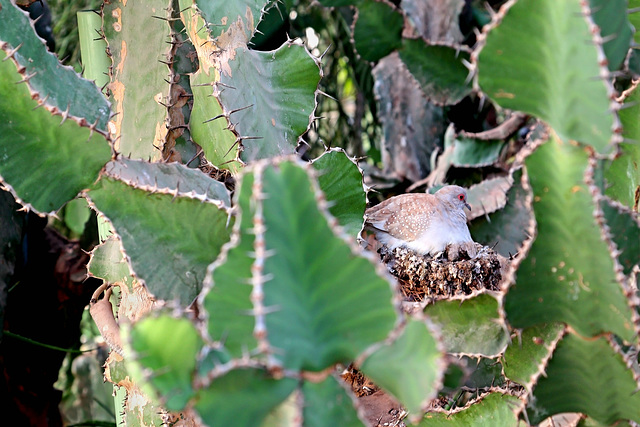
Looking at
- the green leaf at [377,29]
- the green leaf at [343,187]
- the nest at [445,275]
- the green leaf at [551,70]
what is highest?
the green leaf at [551,70]

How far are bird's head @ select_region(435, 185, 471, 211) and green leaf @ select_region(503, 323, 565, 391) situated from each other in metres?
1.01

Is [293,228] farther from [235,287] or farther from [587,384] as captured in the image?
[587,384]

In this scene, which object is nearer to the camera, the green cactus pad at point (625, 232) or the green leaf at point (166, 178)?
the green cactus pad at point (625, 232)

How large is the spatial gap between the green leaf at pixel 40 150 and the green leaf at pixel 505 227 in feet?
4.75

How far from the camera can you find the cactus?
690mm

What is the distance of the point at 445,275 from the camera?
1.67 metres

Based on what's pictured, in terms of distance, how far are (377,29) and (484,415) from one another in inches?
61.2

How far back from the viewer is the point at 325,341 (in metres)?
0.71

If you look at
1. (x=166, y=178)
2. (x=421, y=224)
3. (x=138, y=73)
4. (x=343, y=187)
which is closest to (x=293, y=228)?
(x=166, y=178)

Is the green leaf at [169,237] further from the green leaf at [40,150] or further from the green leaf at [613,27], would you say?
the green leaf at [613,27]

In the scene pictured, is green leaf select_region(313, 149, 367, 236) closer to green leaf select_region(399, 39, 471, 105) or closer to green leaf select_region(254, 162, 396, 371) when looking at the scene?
green leaf select_region(254, 162, 396, 371)

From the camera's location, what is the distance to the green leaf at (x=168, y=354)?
0.66 metres

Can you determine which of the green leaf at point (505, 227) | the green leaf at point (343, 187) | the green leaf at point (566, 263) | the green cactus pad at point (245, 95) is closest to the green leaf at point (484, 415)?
the green leaf at point (566, 263)

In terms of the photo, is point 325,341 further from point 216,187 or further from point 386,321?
point 216,187
